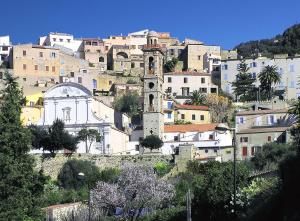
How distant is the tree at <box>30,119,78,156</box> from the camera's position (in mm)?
74500

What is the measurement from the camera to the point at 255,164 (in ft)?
216

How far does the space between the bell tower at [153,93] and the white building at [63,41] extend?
46690 millimetres

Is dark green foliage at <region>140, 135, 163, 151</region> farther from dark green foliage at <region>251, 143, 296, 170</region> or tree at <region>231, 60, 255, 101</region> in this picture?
tree at <region>231, 60, 255, 101</region>

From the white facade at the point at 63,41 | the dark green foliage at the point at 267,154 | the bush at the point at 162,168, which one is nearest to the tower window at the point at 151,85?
the bush at the point at 162,168

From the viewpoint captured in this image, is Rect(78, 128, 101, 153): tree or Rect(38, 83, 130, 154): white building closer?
Rect(78, 128, 101, 153): tree

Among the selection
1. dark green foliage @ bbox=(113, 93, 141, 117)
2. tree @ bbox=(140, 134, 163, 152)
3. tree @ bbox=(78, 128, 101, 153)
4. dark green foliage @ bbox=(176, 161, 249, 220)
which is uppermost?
dark green foliage @ bbox=(113, 93, 141, 117)

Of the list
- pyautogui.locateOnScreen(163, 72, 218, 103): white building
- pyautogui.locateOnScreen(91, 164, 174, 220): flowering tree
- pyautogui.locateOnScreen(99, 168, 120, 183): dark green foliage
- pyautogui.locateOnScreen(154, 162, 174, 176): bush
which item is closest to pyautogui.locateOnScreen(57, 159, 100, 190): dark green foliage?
pyautogui.locateOnScreen(99, 168, 120, 183): dark green foliage

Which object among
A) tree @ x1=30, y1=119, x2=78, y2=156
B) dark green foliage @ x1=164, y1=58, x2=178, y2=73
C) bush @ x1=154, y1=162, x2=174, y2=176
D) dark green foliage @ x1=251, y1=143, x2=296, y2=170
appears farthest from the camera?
dark green foliage @ x1=164, y1=58, x2=178, y2=73

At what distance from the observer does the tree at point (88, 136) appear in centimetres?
7794

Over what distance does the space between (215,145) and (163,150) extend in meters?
5.22

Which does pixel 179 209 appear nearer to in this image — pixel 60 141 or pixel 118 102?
pixel 60 141

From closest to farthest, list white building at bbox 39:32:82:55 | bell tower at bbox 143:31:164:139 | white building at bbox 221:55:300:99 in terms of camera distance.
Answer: bell tower at bbox 143:31:164:139 < white building at bbox 221:55:300:99 < white building at bbox 39:32:82:55

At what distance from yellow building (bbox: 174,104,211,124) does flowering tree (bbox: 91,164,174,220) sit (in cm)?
3161

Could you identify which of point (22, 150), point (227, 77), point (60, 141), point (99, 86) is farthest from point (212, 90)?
point (22, 150)
